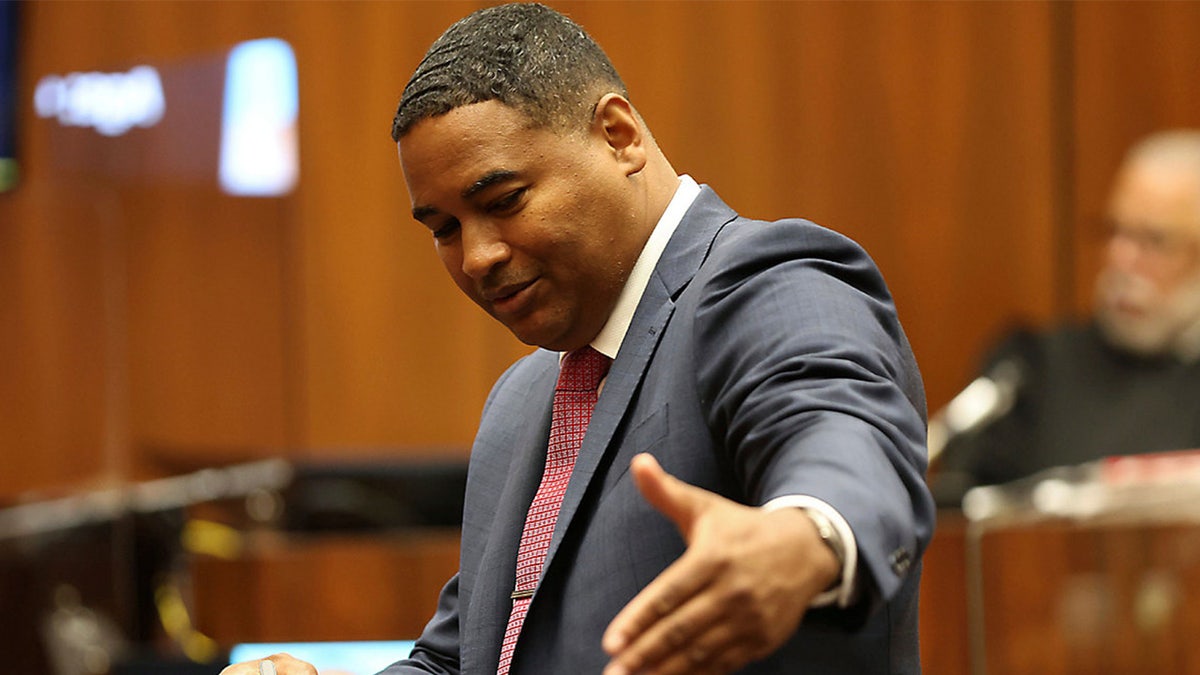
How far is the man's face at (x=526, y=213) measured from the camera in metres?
1.42

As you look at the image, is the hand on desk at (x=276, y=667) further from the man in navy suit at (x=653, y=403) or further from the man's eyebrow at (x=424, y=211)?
the man's eyebrow at (x=424, y=211)

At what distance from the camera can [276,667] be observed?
59.7 inches

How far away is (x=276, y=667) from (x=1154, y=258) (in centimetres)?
327

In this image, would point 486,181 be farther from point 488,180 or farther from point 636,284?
point 636,284

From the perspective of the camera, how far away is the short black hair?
1.44 m

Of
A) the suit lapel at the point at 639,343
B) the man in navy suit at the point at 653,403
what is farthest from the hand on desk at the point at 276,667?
the suit lapel at the point at 639,343

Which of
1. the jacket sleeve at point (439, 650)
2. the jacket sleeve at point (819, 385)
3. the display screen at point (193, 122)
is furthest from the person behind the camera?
the display screen at point (193, 122)

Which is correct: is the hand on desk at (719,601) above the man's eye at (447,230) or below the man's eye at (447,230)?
below

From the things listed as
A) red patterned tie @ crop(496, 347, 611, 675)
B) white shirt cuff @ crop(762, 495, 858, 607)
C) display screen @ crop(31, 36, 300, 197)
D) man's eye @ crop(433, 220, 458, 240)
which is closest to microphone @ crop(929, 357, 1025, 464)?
display screen @ crop(31, 36, 300, 197)

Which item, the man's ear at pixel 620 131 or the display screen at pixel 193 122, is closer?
the man's ear at pixel 620 131

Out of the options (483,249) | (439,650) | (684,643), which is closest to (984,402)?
(439,650)

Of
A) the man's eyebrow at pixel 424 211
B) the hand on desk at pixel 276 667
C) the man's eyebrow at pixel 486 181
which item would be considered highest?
the man's eyebrow at pixel 486 181

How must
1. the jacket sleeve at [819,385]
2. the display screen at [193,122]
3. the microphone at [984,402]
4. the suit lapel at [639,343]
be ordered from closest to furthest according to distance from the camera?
the jacket sleeve at [819,385], the suit lapel at [639,343], the microphone at [984,402], the display screen at [193,122]

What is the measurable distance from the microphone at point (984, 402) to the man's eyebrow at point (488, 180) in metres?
2.75
